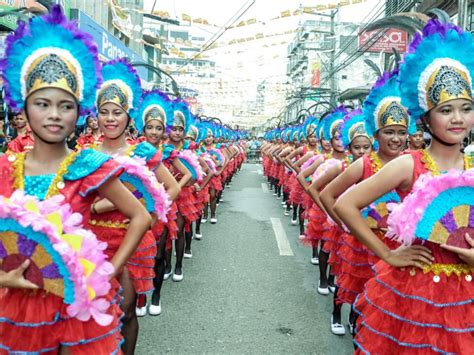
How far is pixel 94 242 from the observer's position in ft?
7.16

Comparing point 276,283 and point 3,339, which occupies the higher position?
point 3,339

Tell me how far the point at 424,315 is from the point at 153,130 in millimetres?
4022

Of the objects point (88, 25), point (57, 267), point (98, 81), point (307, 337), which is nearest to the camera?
point (57, 267)

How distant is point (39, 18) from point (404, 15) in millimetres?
A: 3065

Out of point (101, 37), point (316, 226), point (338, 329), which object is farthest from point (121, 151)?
point (101, 37)

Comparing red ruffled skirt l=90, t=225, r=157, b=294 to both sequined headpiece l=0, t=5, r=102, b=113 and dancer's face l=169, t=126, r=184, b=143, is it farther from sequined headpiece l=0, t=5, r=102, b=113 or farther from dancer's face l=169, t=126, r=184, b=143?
dancer's face l=169, t=126, r=184, b=143

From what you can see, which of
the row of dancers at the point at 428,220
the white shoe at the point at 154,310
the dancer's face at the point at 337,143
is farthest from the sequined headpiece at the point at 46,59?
the dancer's face at the point at 337,143

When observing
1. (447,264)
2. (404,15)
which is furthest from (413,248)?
(404,15)

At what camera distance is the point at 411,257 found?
2477 mm

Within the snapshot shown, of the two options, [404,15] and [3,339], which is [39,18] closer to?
[3,339]

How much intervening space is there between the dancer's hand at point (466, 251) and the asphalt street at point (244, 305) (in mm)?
2452

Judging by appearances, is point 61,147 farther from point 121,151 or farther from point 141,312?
point 141,312

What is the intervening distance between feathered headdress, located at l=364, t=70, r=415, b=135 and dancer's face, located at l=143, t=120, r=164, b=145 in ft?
8.16

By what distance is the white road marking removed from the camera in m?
8.43
